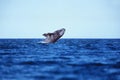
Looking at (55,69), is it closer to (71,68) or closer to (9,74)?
(71,68)

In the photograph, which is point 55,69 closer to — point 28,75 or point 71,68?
point 71,68

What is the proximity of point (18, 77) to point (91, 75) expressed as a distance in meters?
5.44

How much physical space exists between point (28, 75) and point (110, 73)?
648cm

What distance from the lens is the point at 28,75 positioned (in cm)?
2497

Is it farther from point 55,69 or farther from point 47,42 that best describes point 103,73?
point 47,42

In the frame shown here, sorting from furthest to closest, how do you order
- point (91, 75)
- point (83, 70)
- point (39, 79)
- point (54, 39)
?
point (54, 39), point (83, 70), point (91, 75), point (39, 79)

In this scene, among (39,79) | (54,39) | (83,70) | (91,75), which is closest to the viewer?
(39,79)

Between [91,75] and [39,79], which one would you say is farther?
[91,75]

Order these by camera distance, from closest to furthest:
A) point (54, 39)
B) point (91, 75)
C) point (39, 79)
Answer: point (39, 79) < point (91, 75) < point (54, 39)

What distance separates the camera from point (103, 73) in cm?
2608

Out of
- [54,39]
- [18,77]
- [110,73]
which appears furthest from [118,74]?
[54,39]

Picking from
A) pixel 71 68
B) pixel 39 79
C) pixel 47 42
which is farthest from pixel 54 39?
pixel 39 79

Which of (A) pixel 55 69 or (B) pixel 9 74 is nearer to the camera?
(B) pixel 9 74

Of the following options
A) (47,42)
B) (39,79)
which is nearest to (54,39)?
(47,42)
